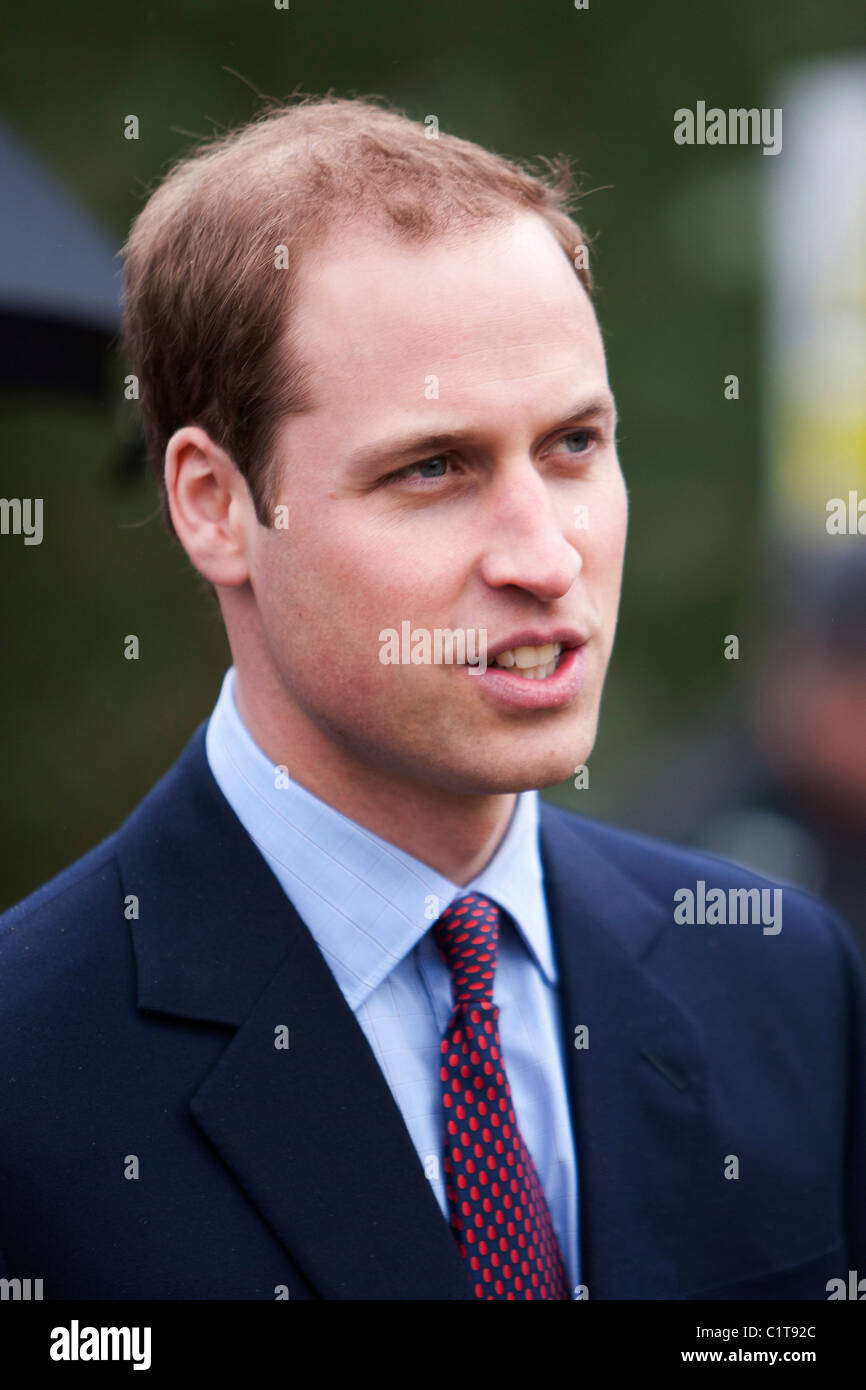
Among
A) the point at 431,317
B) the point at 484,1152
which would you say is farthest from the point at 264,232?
the point at 484,1152

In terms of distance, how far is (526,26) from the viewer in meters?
5.77

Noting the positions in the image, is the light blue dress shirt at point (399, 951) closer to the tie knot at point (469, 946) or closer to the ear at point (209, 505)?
the tie knot at point (469, 946)

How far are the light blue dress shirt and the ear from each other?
0.26 m

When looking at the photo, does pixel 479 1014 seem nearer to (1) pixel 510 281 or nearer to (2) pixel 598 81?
(1) pixel 510 281

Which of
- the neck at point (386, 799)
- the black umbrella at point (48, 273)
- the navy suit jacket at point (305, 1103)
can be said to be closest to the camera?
the navy suit jacket at point (305, 1103)

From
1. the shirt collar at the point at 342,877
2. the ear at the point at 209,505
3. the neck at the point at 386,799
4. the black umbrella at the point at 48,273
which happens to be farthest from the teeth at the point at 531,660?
the black umbrella at the point at 48,273

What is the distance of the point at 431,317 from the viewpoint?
193cm

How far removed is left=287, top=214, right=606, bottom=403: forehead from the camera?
1.93 metres

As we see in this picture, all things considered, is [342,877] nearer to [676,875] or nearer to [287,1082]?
[287,1082]

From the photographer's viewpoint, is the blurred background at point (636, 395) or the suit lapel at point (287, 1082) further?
the blurred background at point (636, 395)

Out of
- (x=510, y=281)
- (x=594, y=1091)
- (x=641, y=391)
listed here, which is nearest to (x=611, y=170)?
(x=641, y=391)

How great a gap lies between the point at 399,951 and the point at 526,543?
0.63m

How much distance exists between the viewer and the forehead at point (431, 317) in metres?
1.93

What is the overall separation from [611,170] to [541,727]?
4.87 metres
